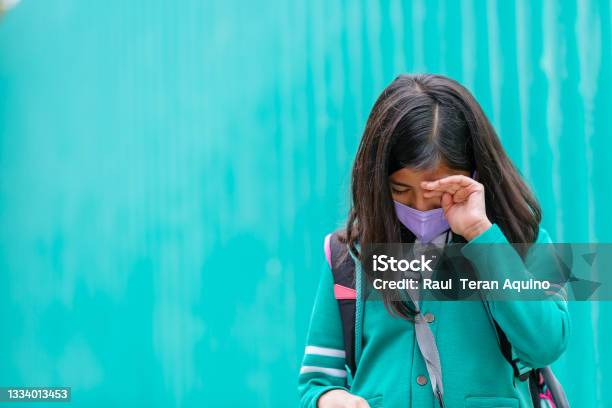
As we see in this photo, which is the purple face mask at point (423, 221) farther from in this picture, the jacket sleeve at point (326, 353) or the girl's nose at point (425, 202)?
the jacket sleeve at point (326, 353)

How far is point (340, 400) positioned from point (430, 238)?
0.43m

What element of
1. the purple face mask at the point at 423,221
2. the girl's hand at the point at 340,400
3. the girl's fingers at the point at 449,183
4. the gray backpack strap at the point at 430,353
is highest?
the girl's fingers at the point at 449,183

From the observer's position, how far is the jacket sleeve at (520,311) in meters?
Answer: 1.49

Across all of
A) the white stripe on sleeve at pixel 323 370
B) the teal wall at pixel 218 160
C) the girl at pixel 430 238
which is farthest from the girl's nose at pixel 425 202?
the teal wall at pixel 218 160

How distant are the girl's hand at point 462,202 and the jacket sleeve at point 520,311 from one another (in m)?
0.03

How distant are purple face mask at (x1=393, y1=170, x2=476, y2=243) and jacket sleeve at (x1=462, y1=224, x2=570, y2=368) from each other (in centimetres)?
13

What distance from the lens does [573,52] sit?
9.97 feet

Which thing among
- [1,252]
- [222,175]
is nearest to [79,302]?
[1,252]

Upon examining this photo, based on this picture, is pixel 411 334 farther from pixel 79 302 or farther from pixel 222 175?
pixel 79 302

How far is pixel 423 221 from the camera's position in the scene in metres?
1.68

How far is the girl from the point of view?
157cm

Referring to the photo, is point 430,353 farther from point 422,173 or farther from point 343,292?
point 422,173

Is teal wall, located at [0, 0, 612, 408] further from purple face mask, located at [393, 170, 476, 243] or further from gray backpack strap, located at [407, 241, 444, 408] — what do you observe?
gray backpack strap, located at [407, 241, 444, 408]

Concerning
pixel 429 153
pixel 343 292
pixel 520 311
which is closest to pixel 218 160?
pixel 343 292
